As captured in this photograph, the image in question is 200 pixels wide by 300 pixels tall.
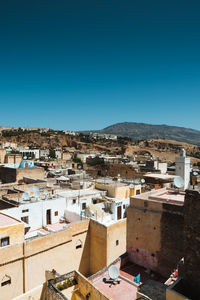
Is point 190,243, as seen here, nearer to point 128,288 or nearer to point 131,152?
point 128,288

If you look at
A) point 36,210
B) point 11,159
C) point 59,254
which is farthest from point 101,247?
point 11,159

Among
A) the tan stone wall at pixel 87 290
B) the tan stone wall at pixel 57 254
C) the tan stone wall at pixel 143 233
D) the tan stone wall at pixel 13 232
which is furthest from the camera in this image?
the tan stone wall at pixel 143 233

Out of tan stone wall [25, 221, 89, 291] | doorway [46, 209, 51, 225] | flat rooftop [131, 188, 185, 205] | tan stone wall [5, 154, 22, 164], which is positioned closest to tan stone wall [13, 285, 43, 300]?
tan stone wall [25, 221, 89, 291]

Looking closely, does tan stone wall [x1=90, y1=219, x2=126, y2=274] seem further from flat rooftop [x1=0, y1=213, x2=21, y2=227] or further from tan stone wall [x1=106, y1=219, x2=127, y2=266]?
flat rooftop [x1=0, y1=213, x2=21, y2=227]

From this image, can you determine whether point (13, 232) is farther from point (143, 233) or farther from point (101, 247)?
point (143, 233)

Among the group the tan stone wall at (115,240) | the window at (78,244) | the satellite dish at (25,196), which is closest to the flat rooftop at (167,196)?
the tan stone wall at (115,240)

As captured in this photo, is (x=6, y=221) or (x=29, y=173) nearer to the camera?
(x=6, y=221)

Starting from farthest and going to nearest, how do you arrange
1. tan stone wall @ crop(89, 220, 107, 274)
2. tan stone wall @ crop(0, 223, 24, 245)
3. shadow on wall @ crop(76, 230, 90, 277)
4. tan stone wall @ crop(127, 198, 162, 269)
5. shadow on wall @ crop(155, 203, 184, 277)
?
1. shadow on wall @ crop(76, 230, 90, 277)
2. tan stone wall @ crop(89, 220, 107, 274)
3. tan stone wall @ crop(127, 198, 162, 269)
4. tan stone wall @ crop(0, 223, 24, 245)
5. shadow on wall @ crop(155, 203, 184, 277)

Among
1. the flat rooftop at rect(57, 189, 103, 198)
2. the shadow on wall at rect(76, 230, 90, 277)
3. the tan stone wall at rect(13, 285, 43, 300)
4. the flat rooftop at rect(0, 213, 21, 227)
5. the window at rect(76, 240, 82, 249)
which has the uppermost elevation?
the flat rooftop at rect(57, 189, 103, 198)

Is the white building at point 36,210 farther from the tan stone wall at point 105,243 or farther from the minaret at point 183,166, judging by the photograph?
the minaret at point 183,166

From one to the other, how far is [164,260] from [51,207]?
8.06 meters

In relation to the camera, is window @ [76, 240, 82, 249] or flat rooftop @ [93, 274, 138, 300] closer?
flat rooftop @ [93, 274, 138, 300]

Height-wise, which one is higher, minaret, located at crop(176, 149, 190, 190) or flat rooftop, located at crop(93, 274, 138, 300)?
minaret, located at crop(176, 149, 190, 190)

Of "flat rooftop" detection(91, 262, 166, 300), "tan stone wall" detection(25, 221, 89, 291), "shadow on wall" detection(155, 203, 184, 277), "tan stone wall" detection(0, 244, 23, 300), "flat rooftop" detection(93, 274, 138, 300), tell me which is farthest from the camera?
"tan stone wall" detection(25, 221, 89, 291)
